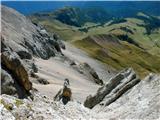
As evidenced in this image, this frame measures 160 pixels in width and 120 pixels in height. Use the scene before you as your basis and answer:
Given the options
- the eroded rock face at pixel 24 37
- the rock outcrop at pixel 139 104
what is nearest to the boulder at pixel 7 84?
the rock outcrop at pixel 139 104

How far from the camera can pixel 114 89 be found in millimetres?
47031

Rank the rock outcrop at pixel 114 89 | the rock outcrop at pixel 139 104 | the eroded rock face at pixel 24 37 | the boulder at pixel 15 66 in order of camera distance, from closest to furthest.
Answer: the rock outcrop at pixel 139 104
the boulder at pixel 15 66
the rock outcrop at pixel 114 89
the eroded rock face at pixel 24 37

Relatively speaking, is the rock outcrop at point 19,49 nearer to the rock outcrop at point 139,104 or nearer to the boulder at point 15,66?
the boulder at point 15,66

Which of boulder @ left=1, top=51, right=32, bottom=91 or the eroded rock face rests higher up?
boulder @ left=1, top=51, right=32, bottom=91

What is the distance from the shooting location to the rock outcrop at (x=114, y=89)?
45.3 metres

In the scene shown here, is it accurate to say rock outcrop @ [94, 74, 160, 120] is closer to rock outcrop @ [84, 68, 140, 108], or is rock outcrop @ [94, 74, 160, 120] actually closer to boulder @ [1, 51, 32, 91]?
rock outcrop @ [84, 68, 140, 108]

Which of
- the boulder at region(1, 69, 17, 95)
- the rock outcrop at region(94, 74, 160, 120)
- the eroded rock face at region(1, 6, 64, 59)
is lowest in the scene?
the eroded rock face at region(1, 6, 64, 59)

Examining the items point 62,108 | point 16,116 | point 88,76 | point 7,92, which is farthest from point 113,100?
point 88,76

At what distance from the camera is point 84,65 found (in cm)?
12156

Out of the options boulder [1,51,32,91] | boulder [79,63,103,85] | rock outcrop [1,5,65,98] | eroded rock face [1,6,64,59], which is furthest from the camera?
boulder [79,63,103,85]

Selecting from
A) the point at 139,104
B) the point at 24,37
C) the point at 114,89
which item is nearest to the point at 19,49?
the point at 24,37

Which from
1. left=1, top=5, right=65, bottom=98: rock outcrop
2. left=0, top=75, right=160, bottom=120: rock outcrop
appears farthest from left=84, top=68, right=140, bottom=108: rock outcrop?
left=1, top=5, right=65, bottom=98: rock outcrop

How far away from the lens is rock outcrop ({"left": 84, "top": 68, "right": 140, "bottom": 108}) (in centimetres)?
4528

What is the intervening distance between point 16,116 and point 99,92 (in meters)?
19.1
